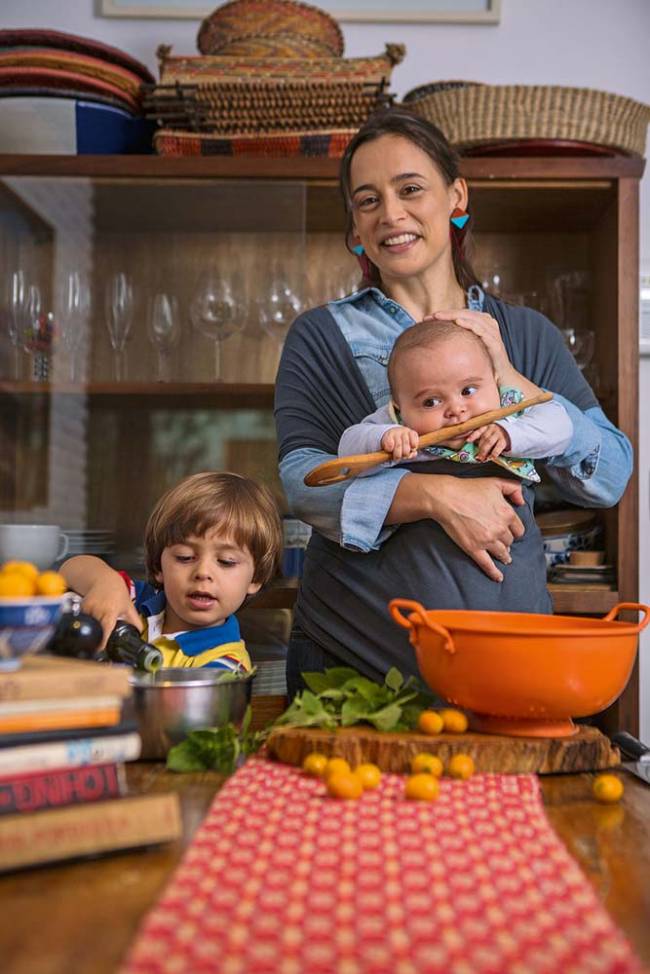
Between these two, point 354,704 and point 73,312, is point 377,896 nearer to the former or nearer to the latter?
point 354,704

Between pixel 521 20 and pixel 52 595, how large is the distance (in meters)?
2.18

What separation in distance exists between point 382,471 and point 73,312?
1.16 meters

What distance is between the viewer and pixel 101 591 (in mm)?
1308

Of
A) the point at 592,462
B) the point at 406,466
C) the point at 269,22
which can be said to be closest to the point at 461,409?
the point at 406,466

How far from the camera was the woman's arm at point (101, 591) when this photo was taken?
127cm

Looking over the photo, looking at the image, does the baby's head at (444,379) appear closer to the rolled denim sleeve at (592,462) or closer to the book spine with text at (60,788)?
the rolled denim sleeve at (592,462)

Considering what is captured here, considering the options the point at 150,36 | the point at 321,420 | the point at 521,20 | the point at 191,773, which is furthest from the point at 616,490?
the point at 150,36

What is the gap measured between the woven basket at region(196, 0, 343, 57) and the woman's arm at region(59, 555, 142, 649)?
1297 mm

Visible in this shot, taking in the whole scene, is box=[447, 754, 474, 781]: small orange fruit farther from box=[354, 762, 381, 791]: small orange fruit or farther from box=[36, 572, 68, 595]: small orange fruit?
box=[36, 572, 68, 595]: small orange fruit

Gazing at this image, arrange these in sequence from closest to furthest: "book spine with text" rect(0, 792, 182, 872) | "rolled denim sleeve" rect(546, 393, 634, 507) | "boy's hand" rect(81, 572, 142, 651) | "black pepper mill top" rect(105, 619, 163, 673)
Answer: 1. "book spine with text" rect(0, 792, 182, 872)
2. "black pepper mill top" rect(105, 619, 163, 673)
3. "boy's hand" rect(81, 572, 142, 651)
4. "rolled denim sleeve" rect(546, 393, 634, 507)

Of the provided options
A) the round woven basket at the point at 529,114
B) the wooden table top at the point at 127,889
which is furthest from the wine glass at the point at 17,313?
the wooden table top at the point at 127,889

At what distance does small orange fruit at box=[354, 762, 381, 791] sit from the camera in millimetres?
875

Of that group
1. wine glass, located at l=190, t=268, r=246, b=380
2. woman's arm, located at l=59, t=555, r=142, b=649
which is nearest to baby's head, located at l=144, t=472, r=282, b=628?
woman's arm, located at l=59, t=555, r=142, b=649

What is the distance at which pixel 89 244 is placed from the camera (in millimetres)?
2238
